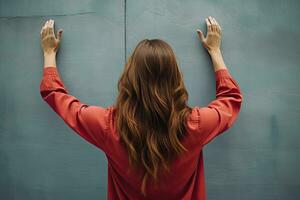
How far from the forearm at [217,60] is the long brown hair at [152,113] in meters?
0.31

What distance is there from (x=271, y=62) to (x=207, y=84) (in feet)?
0.86

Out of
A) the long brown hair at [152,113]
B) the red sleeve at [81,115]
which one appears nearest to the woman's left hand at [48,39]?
the red sleeve at [81,115]

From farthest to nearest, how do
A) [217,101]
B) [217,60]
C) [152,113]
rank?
[217,60] → [217,101] → [152,113]

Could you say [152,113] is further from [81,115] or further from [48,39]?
[48,39]

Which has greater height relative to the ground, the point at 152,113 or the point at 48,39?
the point at 48,39

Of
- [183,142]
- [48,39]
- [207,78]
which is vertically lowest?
[183,142]

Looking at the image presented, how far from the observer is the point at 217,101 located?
0.99 meters

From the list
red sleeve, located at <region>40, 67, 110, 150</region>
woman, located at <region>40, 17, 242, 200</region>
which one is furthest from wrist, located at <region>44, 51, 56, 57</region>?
woman, located at <region>40, 17, 242, 200</region>

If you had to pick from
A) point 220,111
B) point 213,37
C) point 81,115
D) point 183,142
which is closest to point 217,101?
point 220,111

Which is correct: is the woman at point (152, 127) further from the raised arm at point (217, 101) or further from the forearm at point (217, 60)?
the forearm at point (217, 60)

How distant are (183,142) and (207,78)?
0.42m

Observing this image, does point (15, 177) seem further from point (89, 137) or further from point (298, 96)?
point (298, 96)

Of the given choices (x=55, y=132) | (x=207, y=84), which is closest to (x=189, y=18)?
(x=207, y=84)

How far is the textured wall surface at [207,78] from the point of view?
4.00 ft
